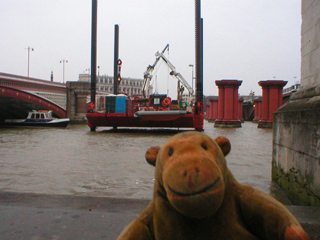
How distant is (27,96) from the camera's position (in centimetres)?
2619

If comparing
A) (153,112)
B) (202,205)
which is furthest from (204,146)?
(153,112)

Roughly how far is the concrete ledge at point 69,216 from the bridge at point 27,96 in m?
22.6

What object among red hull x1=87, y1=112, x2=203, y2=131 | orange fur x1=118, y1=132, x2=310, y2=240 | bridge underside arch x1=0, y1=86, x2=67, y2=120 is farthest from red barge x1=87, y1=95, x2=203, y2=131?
orange fur x1=118, y1=132, x2=310, y2=240

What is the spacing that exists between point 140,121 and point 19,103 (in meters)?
13.9

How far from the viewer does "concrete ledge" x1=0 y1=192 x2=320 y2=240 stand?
2264 mm

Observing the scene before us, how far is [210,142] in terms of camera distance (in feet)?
4.63

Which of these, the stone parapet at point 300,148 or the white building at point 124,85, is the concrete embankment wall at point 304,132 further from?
the white building at point 124,85

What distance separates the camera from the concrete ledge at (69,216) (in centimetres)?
226

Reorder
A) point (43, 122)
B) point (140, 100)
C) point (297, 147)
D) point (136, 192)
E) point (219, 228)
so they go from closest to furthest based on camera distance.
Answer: point (219, 228) → point (297, 147) → point (136, 192) → point (140, 100) → point (43, 122)

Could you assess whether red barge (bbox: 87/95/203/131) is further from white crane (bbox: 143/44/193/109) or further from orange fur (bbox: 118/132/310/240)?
orange fur (bbox: 118/132/310/240)

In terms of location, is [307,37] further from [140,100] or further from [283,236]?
[140,100]

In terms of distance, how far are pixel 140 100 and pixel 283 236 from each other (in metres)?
21.2

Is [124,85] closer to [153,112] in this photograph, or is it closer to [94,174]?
[153,112]

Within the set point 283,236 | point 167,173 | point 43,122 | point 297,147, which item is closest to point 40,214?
point 167,173
